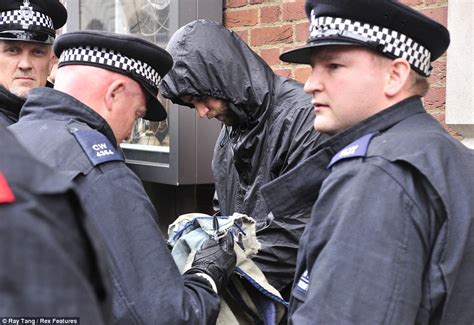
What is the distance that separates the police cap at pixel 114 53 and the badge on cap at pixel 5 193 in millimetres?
1389

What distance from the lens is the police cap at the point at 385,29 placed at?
1.71 metres

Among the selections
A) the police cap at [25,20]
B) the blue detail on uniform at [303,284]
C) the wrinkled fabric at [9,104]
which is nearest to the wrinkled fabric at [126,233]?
the blue detail on uniform at [303,284]

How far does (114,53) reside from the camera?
85.3 inches

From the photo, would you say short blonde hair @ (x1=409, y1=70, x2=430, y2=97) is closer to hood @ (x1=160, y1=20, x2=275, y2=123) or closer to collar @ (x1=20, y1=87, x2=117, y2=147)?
collar @ (x1=20, y1=87, x2=117, y2=147)

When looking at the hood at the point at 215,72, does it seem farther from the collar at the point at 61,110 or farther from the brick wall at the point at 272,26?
the collar at the point at 61,110

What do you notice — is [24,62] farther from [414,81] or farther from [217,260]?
[414,81]

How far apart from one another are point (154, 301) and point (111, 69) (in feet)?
2.36

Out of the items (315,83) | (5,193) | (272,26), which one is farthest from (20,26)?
(5,193)

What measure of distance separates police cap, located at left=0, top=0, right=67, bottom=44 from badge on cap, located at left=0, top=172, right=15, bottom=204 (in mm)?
2643

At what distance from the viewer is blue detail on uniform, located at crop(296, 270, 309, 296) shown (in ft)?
5.56

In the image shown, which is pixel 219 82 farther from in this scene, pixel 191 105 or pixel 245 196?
pixel 245 196

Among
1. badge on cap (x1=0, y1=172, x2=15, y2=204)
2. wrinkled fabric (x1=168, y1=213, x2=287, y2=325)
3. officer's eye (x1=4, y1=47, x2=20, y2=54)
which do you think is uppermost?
badge on cap (x1=0, y1=172, x2=15, y2=204)

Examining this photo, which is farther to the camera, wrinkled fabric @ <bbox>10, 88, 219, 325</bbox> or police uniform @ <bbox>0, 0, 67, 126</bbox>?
police uniform @ <bbox>0, 0, 67, 126</bbox>

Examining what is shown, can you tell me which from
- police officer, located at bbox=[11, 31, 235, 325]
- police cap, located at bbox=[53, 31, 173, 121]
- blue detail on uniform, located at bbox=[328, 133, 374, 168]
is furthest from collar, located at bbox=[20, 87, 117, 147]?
blue detail on uniform, located at bbox=[328, 133, 374, 168]
